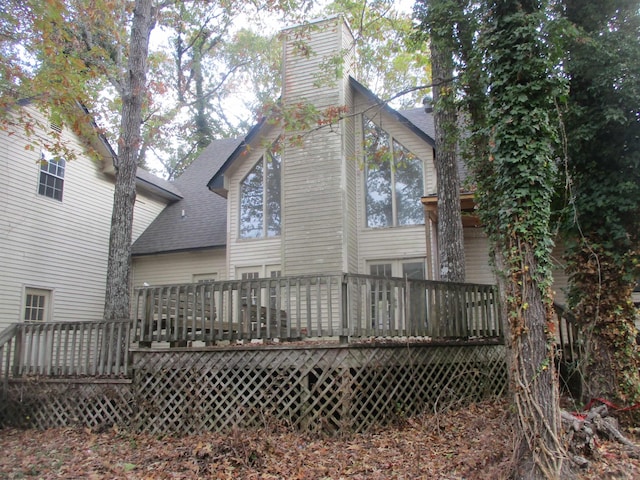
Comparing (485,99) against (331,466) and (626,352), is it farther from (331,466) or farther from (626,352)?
(331,466)

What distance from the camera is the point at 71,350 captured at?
8219mm

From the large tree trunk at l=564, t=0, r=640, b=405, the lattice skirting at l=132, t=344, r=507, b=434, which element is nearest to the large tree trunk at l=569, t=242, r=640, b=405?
the large tree trunk at l=564, t=0, r=640, b=405

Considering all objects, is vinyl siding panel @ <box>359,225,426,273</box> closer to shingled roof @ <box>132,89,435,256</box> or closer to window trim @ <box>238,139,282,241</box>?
window trim @ <box>238,139,282,241</box>

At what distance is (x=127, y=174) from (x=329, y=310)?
655 centimetres

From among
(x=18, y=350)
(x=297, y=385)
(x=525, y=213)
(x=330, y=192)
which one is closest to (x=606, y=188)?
(x=525, y=213)

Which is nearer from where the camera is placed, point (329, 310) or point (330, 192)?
point (329, 310)

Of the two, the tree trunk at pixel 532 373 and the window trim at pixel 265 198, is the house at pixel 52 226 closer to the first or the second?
the window trim at pixel 265 198

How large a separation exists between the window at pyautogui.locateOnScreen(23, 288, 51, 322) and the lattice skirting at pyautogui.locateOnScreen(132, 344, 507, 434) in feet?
20.8

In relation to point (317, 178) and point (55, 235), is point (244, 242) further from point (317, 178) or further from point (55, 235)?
point (55, 235)

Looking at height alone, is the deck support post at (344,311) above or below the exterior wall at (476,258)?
below

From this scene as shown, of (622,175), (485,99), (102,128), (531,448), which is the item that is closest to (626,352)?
(622,175)

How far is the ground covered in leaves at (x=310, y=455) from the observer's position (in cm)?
502

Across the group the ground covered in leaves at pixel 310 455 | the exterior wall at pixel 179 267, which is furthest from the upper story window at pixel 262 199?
the ground covered in leaves at pixel 310 455

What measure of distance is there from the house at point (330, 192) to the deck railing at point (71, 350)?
194 inches
